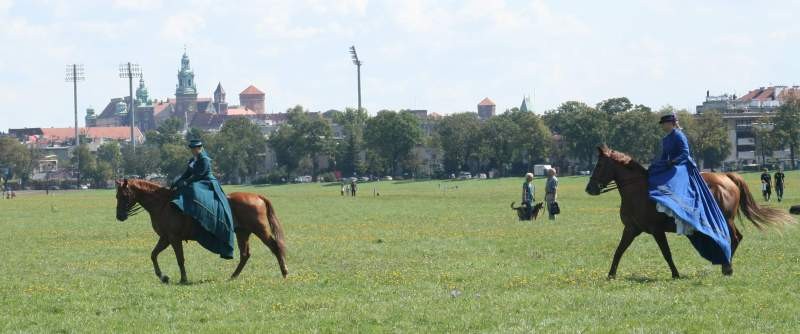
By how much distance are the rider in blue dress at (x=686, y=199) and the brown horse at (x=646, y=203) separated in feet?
0.83

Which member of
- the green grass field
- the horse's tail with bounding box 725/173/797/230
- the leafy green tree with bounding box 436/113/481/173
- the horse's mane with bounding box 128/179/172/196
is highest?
the leafy green tree with bounding box 436/113/481/173

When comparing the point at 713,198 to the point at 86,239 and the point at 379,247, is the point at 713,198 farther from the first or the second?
the point at 86,239

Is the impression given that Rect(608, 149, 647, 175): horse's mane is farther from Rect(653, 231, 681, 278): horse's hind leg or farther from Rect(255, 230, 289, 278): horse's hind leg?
Rect(255, 230, 289, 278): horse's hind leg

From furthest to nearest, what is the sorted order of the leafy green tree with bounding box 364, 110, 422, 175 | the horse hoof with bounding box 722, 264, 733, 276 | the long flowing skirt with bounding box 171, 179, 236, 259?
the leafy green tree with bounding box 364, 110, 422, 175, the long flowing skirt with bounding box 171, 179, 236, 259, the horse hoof with bounding box 722, 264, 733, 276

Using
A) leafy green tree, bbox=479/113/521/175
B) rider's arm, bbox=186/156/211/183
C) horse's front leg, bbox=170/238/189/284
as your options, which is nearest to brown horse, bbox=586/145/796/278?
rider's arm, bbox=186/156/211/183

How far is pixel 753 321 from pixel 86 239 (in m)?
24.4

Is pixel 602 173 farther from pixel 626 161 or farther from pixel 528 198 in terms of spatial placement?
pixel 528 198

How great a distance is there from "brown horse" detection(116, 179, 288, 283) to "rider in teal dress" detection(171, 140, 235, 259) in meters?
0.26

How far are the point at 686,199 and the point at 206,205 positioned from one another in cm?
707

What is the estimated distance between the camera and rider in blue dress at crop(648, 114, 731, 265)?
732 inches

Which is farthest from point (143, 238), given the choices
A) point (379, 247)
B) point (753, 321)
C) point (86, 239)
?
point (753, 321)

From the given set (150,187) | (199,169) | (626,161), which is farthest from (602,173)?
(150,187)

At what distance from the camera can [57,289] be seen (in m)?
19.8

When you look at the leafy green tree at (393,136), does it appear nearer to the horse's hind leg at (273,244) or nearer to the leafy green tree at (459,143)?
the leafy green tree at (459,143)
